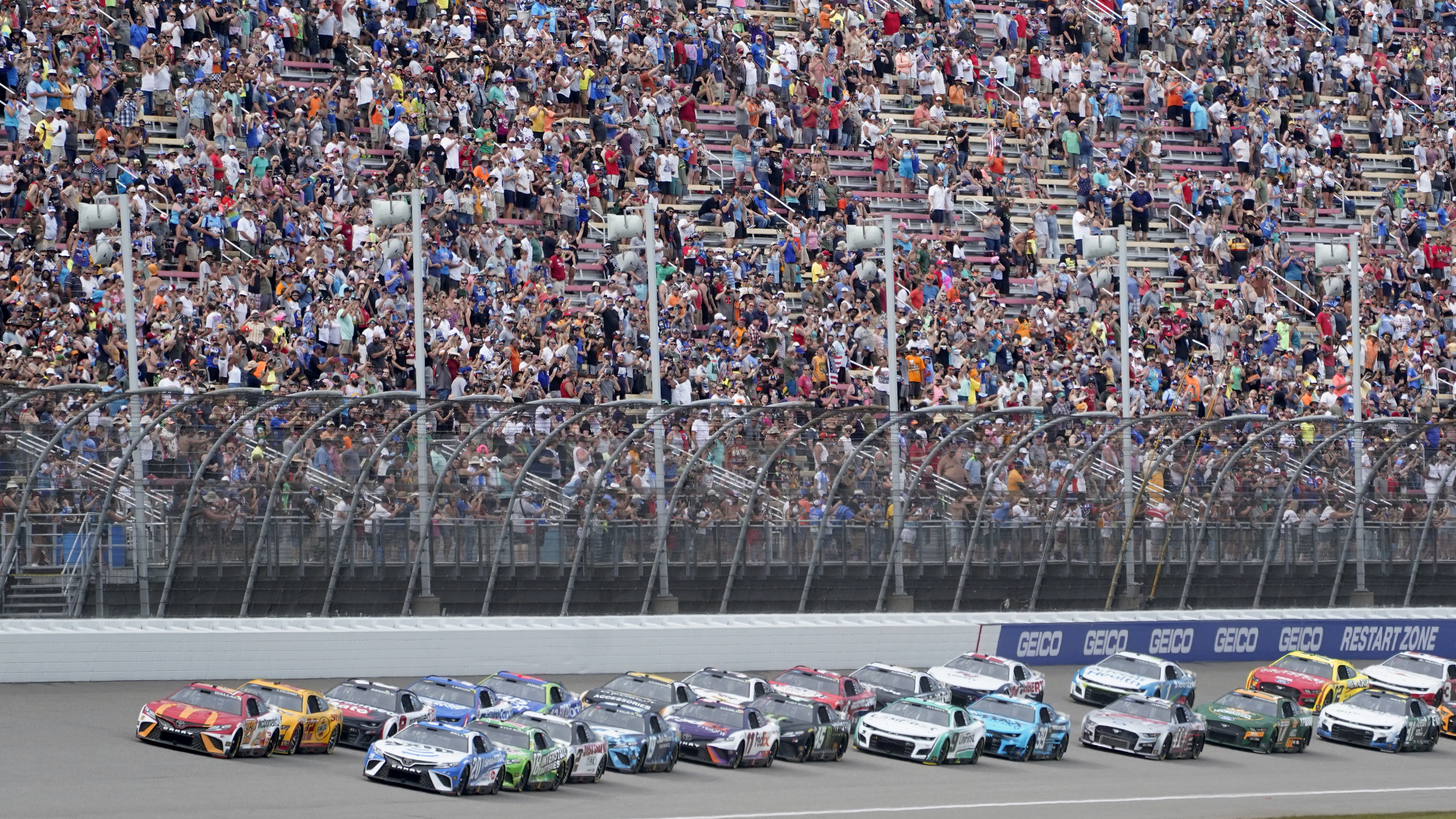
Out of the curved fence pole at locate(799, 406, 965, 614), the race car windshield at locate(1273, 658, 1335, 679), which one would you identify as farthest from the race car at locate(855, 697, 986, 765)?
the race car windshield at locate(1273, 658, 1335, 679)

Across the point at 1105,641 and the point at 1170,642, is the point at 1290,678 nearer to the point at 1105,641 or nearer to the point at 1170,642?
the point at 1170,642

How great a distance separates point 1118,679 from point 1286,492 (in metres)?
4.62

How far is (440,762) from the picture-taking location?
25.6m

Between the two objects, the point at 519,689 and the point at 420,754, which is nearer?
the point at 420,754

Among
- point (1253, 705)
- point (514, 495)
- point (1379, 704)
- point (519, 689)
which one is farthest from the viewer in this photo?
point (1379, 704)

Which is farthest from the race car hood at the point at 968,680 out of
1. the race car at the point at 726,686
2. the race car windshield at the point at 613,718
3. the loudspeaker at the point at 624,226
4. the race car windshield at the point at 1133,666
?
Result: the loudspeaker at the point at 624,226

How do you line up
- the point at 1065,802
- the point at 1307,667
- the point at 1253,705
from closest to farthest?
the point at 1065,802
the point at 1253,705
the point at 1307,667

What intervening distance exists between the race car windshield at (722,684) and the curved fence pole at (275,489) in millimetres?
5110

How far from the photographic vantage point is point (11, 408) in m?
27.9

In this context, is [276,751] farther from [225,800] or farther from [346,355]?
[346,355]

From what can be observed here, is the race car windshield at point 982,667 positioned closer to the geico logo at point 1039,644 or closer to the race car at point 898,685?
the race car at point 898,685

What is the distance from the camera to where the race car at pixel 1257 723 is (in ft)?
107

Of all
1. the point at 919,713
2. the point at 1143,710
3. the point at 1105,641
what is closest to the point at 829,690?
the point at 919,713

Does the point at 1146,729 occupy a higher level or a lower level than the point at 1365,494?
lower
